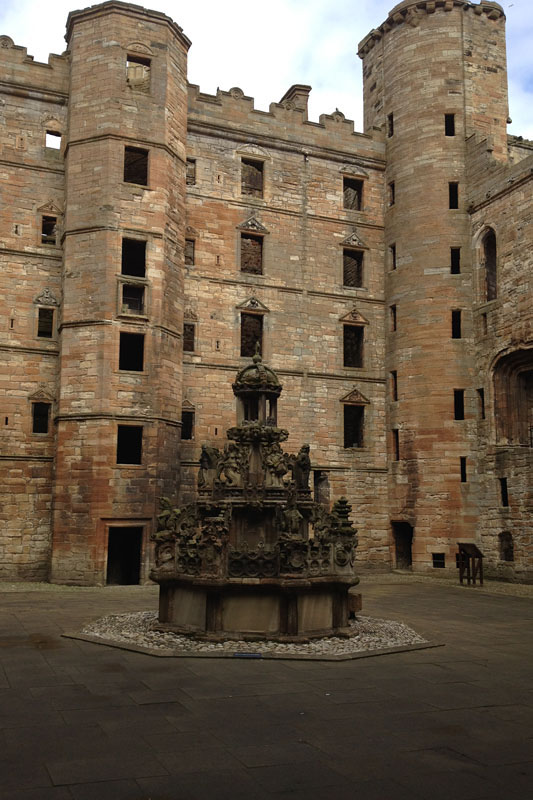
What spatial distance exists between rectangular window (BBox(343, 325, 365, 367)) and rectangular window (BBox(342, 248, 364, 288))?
1.78 m

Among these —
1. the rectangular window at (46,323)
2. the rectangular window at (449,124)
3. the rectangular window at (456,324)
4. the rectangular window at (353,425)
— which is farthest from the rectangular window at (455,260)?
the rectangular window at (46,323)

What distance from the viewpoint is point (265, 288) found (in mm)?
27422

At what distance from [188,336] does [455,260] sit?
1039 centimetres

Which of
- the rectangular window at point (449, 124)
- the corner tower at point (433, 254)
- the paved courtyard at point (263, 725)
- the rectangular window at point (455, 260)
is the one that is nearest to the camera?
the paved courtyard at point (263, 725)

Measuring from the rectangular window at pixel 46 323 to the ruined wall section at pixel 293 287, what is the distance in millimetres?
4641

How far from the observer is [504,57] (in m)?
29.3

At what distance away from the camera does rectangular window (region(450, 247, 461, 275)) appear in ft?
90.4

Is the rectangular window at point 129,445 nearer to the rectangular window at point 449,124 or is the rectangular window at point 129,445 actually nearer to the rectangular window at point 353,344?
the rectangular window at point 353,344

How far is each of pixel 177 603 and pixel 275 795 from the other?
7.00 m

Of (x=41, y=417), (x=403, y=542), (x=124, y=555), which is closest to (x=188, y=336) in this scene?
(x=41, y=417)

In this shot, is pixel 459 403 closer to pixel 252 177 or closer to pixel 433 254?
pixel 433 254

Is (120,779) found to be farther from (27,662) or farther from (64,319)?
(64,319)

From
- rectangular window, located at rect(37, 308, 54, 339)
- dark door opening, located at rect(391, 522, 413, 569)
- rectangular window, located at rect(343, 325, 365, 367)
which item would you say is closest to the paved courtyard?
rectangular window, located at rect(37, 308, 54, 339)

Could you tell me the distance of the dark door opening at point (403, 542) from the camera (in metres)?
27.5
